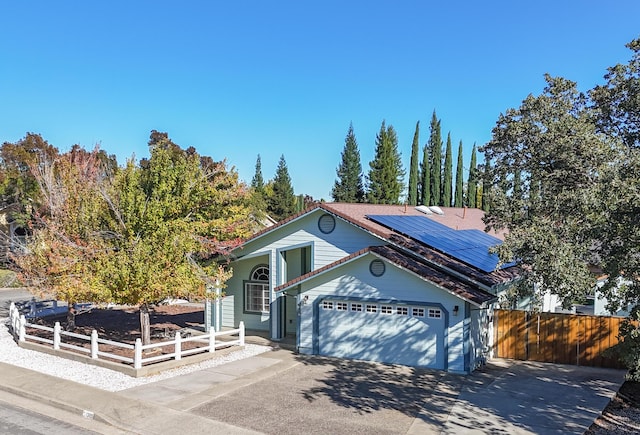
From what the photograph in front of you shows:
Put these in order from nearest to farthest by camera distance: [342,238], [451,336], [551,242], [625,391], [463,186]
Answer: [551,242], [625,391], [451,336], [342,238], [463,186]

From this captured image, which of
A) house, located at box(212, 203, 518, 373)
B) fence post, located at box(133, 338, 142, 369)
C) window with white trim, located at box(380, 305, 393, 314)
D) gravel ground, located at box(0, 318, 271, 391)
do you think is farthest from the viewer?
window with white trim, located at box(380, 305, 393, 314)

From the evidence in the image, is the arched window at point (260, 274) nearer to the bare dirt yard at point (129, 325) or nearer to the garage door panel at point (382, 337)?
the bare dirt yard at point (129, 325)

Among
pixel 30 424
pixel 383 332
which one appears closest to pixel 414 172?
pixel 383 332

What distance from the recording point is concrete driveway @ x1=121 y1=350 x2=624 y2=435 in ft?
33.9

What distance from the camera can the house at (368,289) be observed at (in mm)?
14742

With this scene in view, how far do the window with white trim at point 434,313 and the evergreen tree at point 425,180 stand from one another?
137 ft

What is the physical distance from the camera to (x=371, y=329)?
15.8m

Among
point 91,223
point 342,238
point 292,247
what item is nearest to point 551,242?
point 342,238

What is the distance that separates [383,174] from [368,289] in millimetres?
42139

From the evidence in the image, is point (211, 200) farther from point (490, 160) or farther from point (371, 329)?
point (490, 160)

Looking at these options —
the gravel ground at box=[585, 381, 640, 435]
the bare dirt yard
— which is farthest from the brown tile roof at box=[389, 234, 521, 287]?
the bare dirt yard

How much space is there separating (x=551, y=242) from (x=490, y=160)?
370 cm

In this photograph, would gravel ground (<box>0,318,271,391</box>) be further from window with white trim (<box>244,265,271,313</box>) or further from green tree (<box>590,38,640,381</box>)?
green tree (<box>590,38,640,381</box>)

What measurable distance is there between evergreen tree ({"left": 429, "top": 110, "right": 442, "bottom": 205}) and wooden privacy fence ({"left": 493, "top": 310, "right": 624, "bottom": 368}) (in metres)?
40.8
